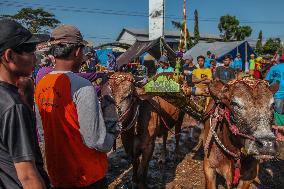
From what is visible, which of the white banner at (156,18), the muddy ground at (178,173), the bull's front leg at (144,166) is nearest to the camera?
the bull's front leg at (144,166)

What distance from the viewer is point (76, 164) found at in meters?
2.61

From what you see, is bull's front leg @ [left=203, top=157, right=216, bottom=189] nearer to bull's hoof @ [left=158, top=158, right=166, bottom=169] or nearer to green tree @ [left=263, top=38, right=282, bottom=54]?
bull's hoof @ [left=158, top=158, right=166, bottom=169]

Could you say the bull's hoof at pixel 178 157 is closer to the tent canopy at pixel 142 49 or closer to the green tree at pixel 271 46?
the tent canopy at pixel 142 49

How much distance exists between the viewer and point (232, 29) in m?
47.4

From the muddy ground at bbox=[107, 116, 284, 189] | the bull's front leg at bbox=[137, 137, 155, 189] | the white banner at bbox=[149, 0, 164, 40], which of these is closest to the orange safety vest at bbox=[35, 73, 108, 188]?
the bull's front leg at bbox=[137, 137, 155, 189]

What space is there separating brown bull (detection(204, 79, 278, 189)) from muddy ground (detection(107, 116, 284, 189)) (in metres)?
1.59

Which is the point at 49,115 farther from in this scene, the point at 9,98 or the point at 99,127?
the point at 9,98

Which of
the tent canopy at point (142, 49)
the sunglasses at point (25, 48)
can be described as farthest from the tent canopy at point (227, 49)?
the sunglasses at point (25, 48)

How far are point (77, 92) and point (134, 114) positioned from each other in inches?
124

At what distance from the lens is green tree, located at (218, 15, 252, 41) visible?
46688 mm

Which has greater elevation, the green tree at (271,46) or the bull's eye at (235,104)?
the bull's eye at (235,104)

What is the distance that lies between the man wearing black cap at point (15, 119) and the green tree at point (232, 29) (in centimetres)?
4755

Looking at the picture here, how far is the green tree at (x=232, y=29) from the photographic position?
4669 centimetres

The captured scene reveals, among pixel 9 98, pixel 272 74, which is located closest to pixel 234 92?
pixel 9 98
